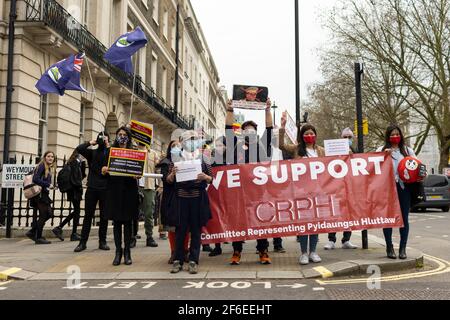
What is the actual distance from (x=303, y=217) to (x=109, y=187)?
275 centimetres

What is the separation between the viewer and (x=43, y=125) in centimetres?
1423

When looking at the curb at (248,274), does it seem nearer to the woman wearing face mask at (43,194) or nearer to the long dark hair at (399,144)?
the long dark hair at (399,144)

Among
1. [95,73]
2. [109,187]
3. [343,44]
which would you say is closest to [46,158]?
[109,187]

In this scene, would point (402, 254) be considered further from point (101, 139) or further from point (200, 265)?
point (101, 139)

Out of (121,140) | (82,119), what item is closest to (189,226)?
(121,140)

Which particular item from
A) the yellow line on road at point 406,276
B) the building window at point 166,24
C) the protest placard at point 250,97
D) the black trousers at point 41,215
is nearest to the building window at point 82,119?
the black trousers at point 41,215

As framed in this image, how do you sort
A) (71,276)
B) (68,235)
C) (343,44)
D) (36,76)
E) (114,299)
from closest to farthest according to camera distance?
(114,299)
(71,276)
(68,235)
(36,76)
(343,44)

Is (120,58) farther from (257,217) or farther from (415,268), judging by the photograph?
(415,268)

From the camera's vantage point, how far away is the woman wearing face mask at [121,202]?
20.9ft

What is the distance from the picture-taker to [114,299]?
4668mm

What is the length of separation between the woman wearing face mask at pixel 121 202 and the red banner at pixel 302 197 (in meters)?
1.10

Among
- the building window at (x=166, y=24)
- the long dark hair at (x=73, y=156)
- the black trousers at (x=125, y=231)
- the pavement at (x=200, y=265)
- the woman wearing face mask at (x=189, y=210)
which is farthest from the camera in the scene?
the building window at (x=166, y=24)

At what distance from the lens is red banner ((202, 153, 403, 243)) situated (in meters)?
6.63

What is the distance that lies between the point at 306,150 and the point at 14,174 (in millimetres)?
6466
